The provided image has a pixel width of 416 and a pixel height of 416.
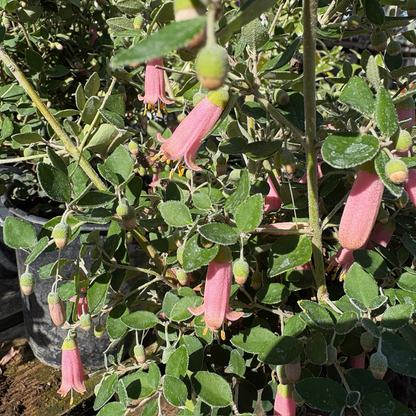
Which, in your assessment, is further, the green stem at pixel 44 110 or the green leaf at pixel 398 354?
the green stem at pixel 44 110

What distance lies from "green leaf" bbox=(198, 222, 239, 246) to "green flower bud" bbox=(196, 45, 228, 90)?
22cm

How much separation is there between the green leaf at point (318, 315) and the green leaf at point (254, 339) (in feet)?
0.31

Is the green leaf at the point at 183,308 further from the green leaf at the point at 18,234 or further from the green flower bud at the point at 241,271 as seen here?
the green leaf at the point at 18,234

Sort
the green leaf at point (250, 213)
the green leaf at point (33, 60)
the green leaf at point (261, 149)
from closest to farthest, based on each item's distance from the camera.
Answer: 1. the green leaf at point (250, 213)
2. the green leaf at point (261, 149)
3. the green leaf at point (33, 60)

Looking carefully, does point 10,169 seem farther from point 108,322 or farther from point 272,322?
point 272,322

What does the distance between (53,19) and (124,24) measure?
0.74 m

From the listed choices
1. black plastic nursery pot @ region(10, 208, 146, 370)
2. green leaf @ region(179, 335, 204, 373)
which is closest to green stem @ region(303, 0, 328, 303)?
green leaf @ region(179, 335, 204, 373)

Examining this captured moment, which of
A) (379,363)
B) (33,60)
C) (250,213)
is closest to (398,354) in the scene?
(379,363)

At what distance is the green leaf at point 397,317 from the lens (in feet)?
1.63

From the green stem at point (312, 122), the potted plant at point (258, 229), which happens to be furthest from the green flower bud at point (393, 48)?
the green stem at point (312, 122)

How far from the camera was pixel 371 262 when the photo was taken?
0.65 m

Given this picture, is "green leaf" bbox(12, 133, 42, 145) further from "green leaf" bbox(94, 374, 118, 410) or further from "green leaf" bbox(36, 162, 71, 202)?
"green leaf" bbox(94, 374, 118, 410)

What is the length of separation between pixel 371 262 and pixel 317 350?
19 centimetres

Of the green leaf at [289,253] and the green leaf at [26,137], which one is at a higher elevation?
the green leaf at [26,137]
